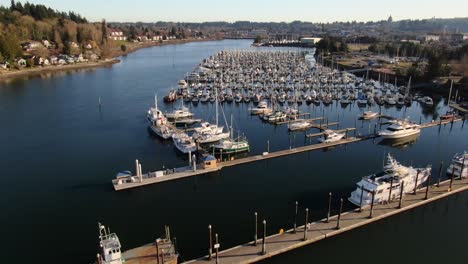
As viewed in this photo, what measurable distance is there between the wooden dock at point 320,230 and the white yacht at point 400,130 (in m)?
15.1

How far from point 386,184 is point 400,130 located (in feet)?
64.2

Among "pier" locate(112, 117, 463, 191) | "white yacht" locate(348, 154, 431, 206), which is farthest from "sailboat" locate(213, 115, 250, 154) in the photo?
"white yacht" locate(348, 154, 431, 206)

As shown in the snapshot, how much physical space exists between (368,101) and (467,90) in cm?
1866

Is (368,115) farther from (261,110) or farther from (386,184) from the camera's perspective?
(386,184)

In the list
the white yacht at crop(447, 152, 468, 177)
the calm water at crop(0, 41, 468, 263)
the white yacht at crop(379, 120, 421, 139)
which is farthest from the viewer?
the white yacht at crop(379, 120, 421, 139)

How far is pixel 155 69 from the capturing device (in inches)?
4220

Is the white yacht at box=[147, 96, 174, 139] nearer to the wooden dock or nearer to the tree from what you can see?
the wooden dock

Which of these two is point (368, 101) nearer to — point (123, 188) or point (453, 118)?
point (453, 118)

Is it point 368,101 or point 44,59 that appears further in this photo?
point 44,59

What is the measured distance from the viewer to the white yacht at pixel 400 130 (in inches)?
1682

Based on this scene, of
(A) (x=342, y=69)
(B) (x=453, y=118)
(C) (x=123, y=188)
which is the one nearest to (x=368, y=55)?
(A) (x=342, y=69)

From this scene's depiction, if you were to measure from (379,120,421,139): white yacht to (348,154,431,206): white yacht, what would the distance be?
14.7 m

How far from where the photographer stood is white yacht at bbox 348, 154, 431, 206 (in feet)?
83.9

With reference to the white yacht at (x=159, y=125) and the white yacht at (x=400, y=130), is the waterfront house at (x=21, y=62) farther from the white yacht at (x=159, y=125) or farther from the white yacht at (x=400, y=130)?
the white yacht at (x=400, y=130)
